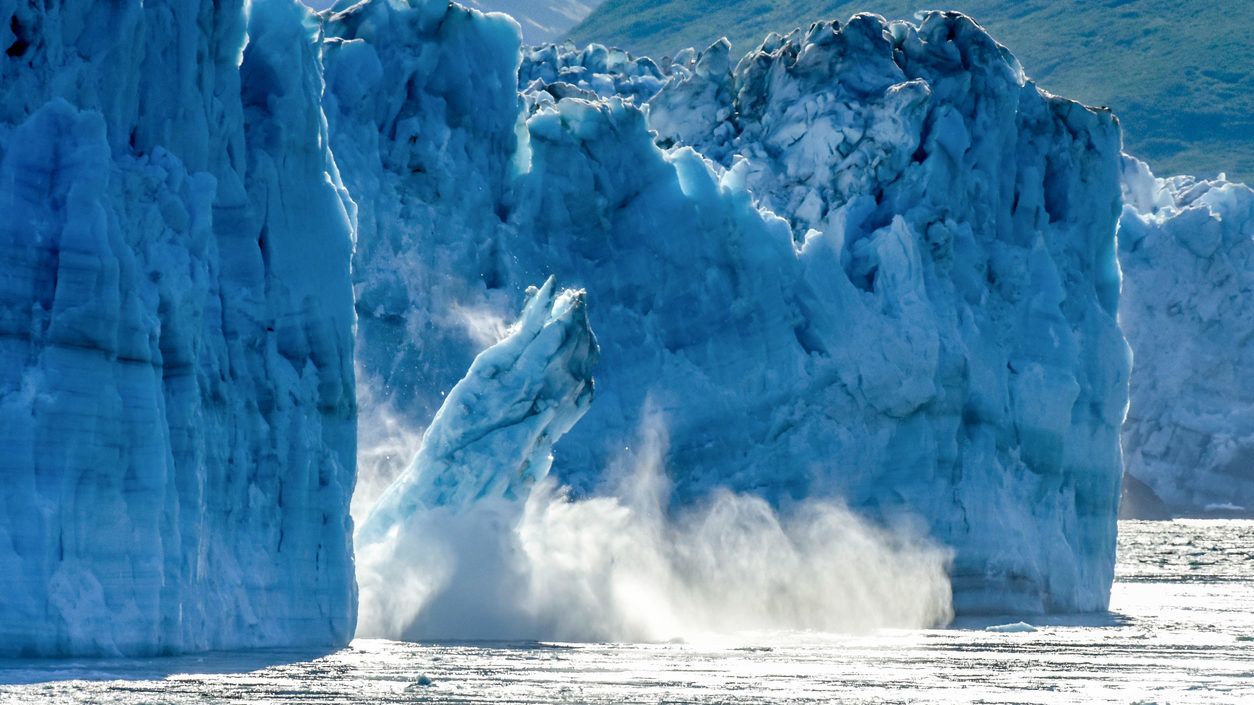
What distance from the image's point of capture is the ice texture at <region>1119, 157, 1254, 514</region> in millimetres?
68938

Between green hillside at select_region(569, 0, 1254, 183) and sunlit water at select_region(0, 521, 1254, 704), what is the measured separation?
142 meters

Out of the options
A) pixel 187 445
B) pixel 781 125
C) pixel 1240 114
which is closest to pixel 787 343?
pixel 781 125

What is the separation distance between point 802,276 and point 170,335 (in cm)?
1494

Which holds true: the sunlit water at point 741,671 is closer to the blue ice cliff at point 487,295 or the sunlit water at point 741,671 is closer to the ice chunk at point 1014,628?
the ice chunk at point 1014,628

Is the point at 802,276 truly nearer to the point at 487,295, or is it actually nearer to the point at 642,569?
the point at 487,295

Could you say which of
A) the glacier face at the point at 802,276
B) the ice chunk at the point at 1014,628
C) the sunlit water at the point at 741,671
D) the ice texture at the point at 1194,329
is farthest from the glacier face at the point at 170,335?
the ice texture at the point at 1194,329

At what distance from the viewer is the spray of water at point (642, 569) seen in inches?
1043

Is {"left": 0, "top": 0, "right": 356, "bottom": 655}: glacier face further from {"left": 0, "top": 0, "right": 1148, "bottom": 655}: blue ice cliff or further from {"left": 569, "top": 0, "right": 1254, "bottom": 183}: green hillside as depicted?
{"left": 569, "top": 0, "right": 1254, "bottom": 183}: green hillside

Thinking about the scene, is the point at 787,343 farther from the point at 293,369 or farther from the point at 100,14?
the point at 100,14

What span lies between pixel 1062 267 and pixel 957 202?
97.1 inches

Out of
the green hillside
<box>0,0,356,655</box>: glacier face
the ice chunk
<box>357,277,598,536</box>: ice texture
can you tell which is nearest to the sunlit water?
the ice chunk

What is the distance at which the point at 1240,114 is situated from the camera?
175 metres

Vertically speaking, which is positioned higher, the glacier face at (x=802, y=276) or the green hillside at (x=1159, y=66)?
the green hillside at (x=1159, y=66)

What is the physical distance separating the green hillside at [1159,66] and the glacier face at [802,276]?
132 meters
